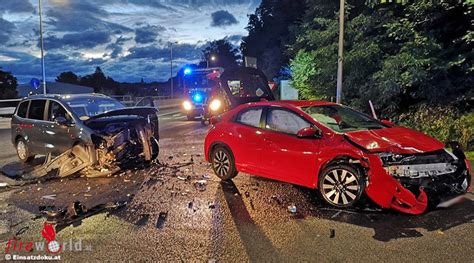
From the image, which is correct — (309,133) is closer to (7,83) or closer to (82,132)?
(82,132)

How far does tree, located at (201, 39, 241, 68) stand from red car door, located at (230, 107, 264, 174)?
10458 centimetres

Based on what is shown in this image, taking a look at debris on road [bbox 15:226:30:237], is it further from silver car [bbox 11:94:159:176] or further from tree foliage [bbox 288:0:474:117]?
tree foliage [bbox 288:0:474:117]

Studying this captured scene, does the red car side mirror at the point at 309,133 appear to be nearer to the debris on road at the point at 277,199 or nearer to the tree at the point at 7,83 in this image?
the debris on road at the point at 277,199

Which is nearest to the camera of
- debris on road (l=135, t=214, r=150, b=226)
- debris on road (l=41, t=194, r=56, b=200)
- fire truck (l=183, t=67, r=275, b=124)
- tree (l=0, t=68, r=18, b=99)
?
debris on road (l=135, t=214, r=150, b=226)

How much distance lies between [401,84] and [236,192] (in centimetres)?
710

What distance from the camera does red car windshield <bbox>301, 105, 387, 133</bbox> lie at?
19.9 ft

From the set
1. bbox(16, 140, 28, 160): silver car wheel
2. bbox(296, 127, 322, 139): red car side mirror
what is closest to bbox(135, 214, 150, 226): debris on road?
bbox(296, 127, 322, 139): red car side mirror

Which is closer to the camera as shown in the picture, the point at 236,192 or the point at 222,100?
the point at 236,192

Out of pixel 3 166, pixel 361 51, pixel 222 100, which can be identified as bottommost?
pixel 3 166

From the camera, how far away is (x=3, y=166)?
9.27 m

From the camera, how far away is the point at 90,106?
8.99 m

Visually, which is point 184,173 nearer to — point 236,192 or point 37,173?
point 236,192

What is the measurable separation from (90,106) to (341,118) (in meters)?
5.96

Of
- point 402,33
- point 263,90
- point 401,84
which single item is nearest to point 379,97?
point 401,84
